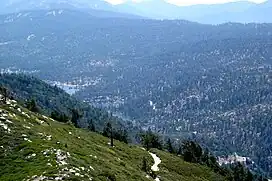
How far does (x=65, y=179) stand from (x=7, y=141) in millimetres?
→ 20985

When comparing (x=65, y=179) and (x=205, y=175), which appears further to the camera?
(x=205, y=175)

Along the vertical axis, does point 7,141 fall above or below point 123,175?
above

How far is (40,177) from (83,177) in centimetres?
604

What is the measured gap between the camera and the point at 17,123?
87375 millimetres

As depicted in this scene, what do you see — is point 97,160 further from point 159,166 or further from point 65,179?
point 159,166

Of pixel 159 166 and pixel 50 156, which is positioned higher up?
pixel 50 156

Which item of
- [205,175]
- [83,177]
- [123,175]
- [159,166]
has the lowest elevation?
[205,175]

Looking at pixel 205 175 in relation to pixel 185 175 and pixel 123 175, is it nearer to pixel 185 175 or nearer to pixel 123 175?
pixel 185 175

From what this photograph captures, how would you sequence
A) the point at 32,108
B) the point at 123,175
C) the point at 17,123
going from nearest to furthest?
the point at 123,175 → the point at 17,123 → the point at 32,108

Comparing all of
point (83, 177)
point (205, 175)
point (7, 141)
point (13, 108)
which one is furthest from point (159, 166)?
point (83, 177)

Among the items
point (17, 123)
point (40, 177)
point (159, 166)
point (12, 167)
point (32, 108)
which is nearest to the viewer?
point (40, 177)

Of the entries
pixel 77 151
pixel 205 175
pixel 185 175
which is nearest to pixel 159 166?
pixel 185 175

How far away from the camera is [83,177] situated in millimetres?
60750

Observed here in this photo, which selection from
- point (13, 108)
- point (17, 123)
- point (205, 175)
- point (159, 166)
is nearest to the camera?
point (17, 123)
